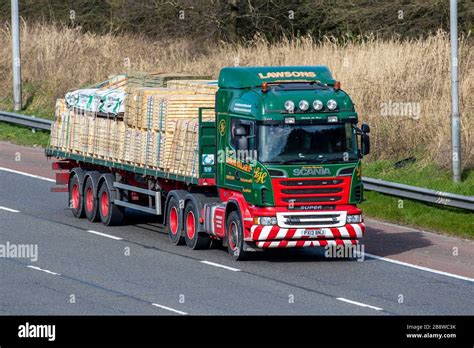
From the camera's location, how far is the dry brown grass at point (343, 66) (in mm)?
29188

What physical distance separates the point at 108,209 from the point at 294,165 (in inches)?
226

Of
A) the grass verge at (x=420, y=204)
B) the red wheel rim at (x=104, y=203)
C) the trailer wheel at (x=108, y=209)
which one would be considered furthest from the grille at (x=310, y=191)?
the red wheel rim at (x=104, y=203)

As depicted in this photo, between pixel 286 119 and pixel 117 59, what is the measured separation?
2229cm

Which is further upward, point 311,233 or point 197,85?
point 197,85

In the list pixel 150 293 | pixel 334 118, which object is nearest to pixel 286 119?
pixel 334 118

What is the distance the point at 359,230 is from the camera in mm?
20031

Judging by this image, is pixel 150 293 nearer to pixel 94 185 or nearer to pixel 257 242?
pixel 257 242

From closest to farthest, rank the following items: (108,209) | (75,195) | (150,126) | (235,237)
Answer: (235,237) < (150,126) < (108,209) < (75,195)

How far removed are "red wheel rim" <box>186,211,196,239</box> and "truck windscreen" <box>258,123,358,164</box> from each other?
2.33 metres

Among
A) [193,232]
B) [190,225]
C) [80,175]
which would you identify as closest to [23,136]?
[80,175]

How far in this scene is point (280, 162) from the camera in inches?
772

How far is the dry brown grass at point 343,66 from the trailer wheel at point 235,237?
27.4ft

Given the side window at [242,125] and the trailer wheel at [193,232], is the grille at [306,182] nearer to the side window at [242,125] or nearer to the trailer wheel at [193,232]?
the side window at [242,125]

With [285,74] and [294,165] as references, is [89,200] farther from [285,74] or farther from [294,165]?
[294,165]
